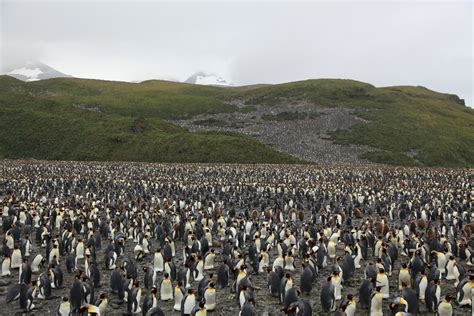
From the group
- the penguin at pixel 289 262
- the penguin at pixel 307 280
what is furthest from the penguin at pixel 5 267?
the penguin at pixel 307 280

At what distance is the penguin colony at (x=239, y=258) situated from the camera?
412 inches

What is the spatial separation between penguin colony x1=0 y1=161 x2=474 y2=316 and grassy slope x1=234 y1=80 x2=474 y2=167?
41680mm

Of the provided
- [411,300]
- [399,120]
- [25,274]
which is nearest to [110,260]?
[25,274]

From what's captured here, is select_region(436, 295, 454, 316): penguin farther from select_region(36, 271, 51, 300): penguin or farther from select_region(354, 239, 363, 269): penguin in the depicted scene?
select_region(36, 271, 51, 300): penguin

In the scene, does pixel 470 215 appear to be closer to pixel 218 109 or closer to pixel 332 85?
pixel 218 109

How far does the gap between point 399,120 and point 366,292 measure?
8027 centimetres

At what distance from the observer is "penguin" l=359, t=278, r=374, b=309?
10344 mm

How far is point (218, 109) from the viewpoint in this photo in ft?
302

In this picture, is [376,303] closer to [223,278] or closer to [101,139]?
[223,278]

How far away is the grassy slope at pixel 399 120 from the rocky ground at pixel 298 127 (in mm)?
2929

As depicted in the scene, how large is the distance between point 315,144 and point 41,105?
5441 cm

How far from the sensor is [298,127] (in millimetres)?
78375

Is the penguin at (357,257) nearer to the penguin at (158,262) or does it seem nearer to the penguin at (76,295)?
the penguin at (158,262)

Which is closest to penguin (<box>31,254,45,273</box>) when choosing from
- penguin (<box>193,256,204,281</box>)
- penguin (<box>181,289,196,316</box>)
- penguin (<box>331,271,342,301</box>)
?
penguin (<box>193,256,204,281</box>)
